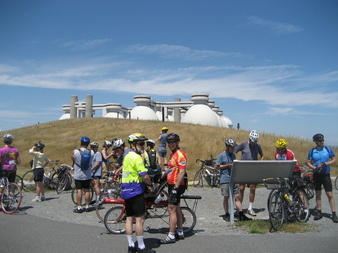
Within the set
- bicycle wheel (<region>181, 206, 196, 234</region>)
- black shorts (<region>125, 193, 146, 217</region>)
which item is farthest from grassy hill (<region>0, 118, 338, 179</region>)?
black shorts (<region>125, 193, 146, 217</region>)

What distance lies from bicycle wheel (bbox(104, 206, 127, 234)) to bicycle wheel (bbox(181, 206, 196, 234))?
3.77 feet

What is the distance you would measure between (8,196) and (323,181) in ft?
23.6

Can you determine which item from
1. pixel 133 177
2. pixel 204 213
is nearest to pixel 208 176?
pixel 204 213

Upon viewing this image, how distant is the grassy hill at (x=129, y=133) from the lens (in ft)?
81.2

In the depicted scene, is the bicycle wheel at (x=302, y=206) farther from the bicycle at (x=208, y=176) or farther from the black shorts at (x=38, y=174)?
the black shorts at (x=38, y=174)

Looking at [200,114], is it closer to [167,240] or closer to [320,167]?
[320,167]

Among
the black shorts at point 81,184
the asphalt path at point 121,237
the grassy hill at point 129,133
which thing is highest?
the grassy hill at point 129,133

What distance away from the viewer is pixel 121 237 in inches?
240

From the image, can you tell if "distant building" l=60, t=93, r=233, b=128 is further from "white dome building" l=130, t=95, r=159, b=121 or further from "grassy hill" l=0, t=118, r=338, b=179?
"grassy hill" l=0, t=118, r=338, b=179

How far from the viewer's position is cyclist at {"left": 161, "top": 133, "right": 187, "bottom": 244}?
567cm

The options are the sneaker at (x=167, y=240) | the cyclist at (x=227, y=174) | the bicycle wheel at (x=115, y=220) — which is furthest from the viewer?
the cyclist at (x=227, y=174)

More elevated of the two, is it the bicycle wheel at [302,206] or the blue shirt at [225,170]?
the blue shirt at [225,170]

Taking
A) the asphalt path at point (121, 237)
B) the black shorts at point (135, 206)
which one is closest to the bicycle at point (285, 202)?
the asphalt path at point (121, 237)

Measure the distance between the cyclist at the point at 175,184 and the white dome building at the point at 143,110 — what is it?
5398 cm
